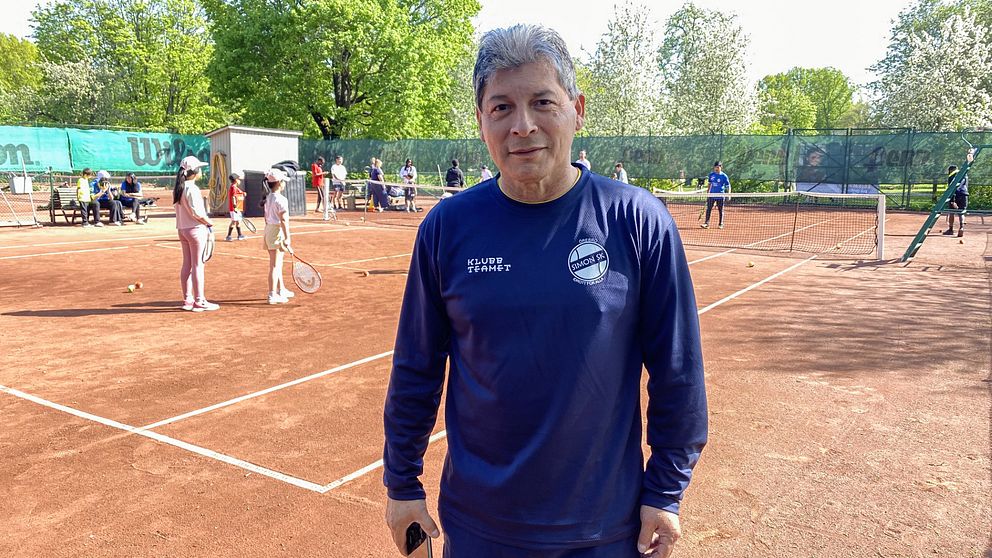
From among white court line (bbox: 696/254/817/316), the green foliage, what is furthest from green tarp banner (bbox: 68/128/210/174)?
the green foliage

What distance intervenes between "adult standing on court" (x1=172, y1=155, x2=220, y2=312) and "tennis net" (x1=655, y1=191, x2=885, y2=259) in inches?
351

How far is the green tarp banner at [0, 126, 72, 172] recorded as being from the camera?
25.4m

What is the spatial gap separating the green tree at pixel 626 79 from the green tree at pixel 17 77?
3605cm

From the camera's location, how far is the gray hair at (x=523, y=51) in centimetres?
189

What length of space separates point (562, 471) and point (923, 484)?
12.8 feet

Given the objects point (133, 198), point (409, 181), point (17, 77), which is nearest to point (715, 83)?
point (409, 181)

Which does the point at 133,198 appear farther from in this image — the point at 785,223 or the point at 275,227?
the point at 785,223

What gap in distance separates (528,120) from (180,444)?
445 cm

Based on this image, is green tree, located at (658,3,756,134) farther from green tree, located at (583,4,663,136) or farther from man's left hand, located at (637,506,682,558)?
man's left hand, located at (637,506,682,558)

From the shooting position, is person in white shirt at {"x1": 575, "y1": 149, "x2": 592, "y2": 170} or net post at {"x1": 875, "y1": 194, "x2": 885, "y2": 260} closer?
person in white shirt at {"x1": 575, "y1": 149, "x2": 592, "y2": 170}

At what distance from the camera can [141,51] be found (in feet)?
159

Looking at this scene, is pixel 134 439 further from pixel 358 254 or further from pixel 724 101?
pixel 724 101

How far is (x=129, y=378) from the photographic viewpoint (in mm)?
6871

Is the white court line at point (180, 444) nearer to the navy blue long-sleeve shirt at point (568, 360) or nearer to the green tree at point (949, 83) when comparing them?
the navy blue long-sleeve shirt at point (568, 360)
